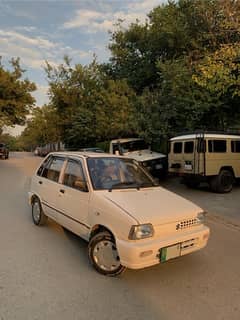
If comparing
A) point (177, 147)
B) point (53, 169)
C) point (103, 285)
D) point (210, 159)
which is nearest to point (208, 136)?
point (210, 159)

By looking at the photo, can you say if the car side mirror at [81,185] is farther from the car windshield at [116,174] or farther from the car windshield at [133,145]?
the car windshield at [133,145]

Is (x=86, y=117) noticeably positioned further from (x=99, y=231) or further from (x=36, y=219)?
(x=99, y=231)

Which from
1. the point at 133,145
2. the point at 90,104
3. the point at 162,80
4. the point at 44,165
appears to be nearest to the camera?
the point at 44,165

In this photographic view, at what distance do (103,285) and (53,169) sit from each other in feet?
9.20

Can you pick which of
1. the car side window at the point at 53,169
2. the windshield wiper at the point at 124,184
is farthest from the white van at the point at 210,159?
the car side window at the point at 53,169

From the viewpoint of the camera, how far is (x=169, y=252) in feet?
11.4

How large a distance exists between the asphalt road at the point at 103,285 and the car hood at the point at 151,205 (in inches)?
32.5

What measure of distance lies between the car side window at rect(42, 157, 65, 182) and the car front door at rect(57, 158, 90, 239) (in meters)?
0.30

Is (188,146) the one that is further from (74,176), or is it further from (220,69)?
(74,176)

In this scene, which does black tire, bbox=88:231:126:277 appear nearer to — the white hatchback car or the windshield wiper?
the white hatchback car

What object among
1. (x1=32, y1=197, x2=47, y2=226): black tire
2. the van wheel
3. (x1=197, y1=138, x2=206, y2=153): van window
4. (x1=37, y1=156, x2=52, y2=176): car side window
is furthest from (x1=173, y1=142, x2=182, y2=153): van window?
(x1=32, y1=197, x2=47, y2=226): black tire

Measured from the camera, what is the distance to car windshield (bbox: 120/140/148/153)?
14080 millimetres

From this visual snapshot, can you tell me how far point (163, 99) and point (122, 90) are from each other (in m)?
5.42

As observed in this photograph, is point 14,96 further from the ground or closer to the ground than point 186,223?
further from the ground
